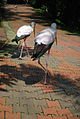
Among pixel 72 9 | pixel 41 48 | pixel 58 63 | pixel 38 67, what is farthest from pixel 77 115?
pixel 72 9

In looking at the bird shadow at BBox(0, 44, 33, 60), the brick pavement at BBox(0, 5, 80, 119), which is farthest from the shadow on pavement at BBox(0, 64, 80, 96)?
the bird shadow at BBox(0, 44, 33, 60)

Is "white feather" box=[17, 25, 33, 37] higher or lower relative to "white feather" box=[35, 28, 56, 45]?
lower

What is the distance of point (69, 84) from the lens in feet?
16.4

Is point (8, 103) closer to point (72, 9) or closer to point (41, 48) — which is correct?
point (41, 48)

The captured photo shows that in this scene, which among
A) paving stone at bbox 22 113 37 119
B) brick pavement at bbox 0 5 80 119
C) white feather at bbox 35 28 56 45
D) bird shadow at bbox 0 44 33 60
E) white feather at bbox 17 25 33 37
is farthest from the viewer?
bird shadow at bbox 0 44 33 60

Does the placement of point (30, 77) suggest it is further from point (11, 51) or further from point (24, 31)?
point (11, 51)

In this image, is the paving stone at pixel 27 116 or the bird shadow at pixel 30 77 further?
the bird shadow at pixel 30 77

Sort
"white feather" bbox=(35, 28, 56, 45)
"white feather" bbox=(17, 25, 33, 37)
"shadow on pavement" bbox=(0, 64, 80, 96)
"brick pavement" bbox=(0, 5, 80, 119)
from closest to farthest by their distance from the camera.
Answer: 1. "brick pavement" bbox=(0, 5, 80, 119)
2. "white feather" bbox=(35, 28, 56, 45)
3. "shadow on pavement" bbox=(0, 64, 80, 96)
4. "white feather" bbox=(17, 25, 33, 37)

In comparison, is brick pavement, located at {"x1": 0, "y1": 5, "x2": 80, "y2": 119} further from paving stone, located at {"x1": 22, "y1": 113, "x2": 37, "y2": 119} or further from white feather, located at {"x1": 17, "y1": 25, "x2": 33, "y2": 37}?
white feather, located at {"x1": 17, "y1": 25, "x2": 33, "y2": 37}

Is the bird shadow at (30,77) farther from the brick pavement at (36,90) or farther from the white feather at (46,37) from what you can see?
the white feather at (46,37)

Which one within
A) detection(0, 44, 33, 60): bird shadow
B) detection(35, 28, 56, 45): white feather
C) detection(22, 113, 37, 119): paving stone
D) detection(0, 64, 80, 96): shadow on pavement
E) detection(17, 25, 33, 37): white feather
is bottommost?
detection(0, 44, 33, 60): bird shadow

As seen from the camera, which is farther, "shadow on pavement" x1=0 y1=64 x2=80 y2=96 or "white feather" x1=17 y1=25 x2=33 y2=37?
"white feather" x1=17 y1=25 x2=33 y2=37

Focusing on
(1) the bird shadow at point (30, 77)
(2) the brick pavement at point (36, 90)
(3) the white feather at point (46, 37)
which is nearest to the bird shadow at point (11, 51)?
(2) the brick pavement at point (36, 90)

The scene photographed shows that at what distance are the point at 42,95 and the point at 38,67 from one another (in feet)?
6.19
